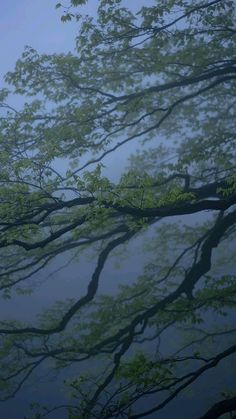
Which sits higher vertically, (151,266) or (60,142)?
(60,142)

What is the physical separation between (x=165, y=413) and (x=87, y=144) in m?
20.8

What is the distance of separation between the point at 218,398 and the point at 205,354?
4.67 metres

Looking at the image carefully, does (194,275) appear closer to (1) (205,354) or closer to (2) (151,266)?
(2) (151,266)

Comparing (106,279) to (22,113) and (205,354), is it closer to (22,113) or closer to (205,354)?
(205,354)

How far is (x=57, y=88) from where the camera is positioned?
28.8 feet

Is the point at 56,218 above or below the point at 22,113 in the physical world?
below

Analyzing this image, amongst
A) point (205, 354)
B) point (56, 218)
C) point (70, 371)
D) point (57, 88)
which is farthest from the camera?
point (70, 371)

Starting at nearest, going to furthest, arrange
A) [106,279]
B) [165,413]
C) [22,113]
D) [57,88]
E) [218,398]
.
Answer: [22,113] → [57,88] → [218,398] → [165,413] → [106,279]

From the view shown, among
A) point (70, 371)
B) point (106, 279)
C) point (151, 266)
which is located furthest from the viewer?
point (106, 279)

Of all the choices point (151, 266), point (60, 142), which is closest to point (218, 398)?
point (151, 266)

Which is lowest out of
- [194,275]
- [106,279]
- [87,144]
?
[194,275]

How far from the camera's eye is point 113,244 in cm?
838

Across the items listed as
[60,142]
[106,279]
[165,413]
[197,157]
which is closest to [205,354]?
[165,413]

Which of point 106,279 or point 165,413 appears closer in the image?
point 165,413
